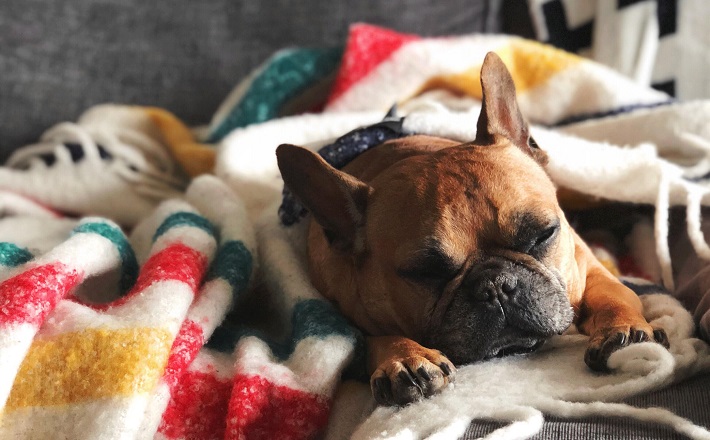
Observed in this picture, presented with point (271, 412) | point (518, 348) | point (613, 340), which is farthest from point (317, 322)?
point (613, 340)

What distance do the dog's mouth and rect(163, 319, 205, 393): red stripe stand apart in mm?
401

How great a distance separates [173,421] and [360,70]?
1.13 m

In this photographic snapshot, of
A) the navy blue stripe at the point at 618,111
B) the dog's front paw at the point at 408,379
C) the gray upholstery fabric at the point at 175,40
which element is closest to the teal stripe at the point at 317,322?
the dog's front paw at the point at 408,379

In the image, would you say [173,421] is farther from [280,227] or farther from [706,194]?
[706,194]

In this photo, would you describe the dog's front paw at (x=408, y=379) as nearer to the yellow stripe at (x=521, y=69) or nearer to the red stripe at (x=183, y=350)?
the red stripe at (x=183, y=350)

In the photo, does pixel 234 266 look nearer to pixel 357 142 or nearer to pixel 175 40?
pixel 357 142

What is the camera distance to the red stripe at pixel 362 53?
1777 mm

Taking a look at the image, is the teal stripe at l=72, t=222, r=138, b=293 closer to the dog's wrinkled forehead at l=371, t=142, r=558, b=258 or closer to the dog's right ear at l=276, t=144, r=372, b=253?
the dog's right ear at l=276, t=144, r=372, b=253

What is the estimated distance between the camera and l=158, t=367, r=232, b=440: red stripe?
2.82 ft

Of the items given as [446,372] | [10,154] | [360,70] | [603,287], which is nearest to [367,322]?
[446,372]

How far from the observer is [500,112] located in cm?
123

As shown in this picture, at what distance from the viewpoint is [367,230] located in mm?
1155

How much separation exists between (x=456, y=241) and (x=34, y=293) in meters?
0.55

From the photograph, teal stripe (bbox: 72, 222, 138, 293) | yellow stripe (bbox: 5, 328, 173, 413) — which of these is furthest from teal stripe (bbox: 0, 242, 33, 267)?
yellow stripe (bbox: 5, 328, 173, 413)
